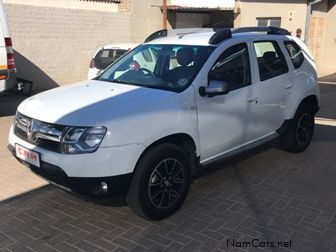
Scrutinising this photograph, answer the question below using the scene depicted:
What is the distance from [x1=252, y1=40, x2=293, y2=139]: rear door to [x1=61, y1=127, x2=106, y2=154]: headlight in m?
2.22

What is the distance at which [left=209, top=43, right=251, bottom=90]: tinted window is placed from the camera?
14.6 feet

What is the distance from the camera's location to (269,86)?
16.9 feet

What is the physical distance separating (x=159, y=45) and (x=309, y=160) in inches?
110

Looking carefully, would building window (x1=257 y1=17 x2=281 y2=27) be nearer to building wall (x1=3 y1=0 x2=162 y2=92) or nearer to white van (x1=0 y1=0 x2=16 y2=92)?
building wall (x1=3 y1=0 x2=162 y2=92)

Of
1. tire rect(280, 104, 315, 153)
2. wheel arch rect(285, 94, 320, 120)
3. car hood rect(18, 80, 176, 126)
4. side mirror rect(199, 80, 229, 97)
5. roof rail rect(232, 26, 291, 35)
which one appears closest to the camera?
car hood rect(18, 80, 176, 126)

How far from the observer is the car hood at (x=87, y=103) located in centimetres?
357

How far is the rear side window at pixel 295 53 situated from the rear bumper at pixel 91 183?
3309 mm

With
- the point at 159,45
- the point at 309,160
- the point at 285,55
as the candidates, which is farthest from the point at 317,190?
the point at 159,45

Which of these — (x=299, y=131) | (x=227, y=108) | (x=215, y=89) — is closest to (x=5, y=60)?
(x=227, y=108)

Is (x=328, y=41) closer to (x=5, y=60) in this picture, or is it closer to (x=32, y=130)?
(x=5, y=60)

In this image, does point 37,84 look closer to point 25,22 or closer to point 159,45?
point 25,22

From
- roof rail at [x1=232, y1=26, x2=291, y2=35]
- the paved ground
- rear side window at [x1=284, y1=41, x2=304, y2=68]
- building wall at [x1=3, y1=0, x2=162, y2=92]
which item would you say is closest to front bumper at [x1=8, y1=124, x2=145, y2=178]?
the paved ground

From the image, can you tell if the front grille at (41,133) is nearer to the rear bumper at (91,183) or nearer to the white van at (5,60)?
the rear bumper at (91,183)

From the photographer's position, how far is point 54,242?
11.9 feet
